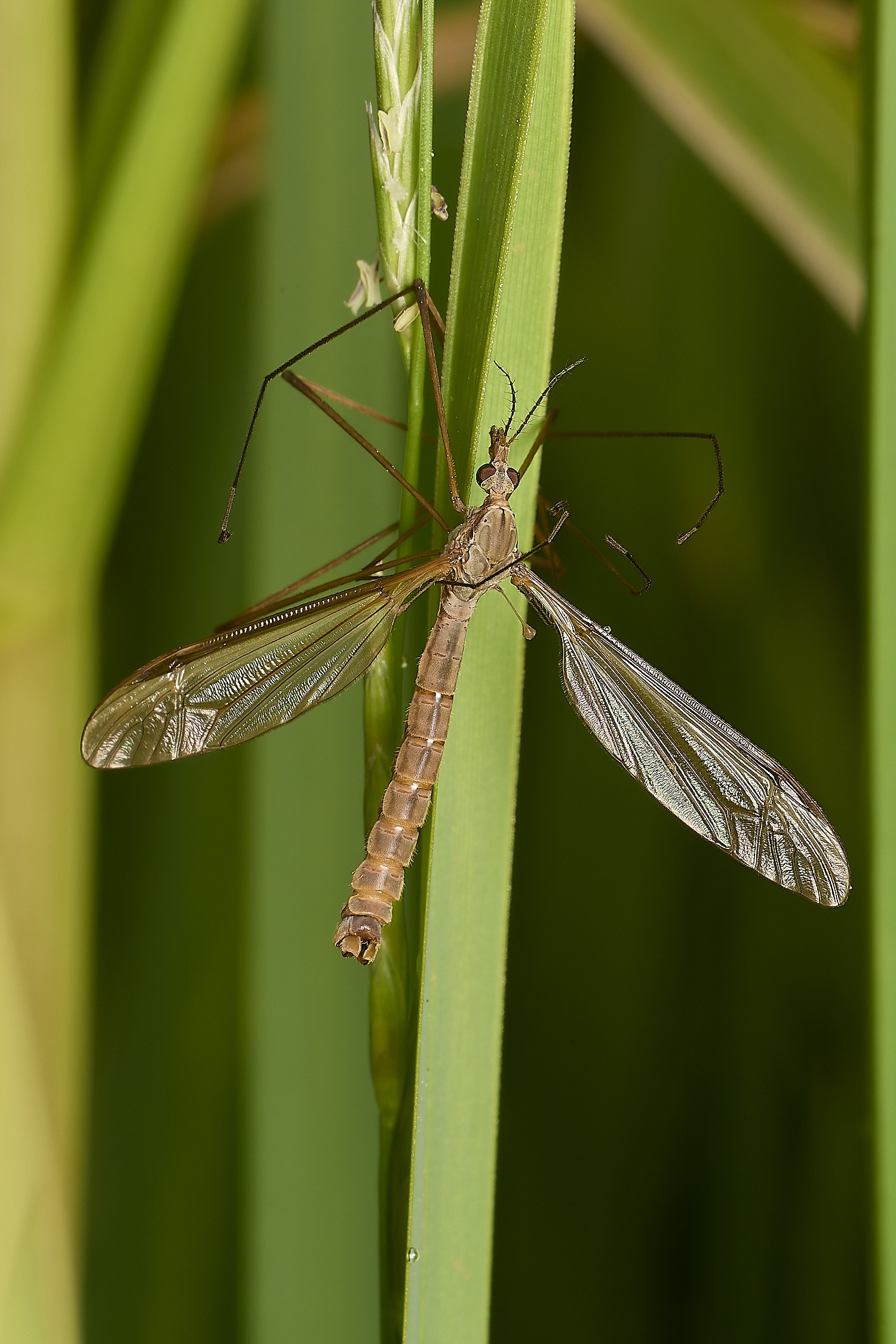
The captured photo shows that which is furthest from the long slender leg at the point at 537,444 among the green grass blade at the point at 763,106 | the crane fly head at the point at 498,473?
the green grass blade at the point at 763,106

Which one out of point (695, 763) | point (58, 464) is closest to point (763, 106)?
point (695, 763)

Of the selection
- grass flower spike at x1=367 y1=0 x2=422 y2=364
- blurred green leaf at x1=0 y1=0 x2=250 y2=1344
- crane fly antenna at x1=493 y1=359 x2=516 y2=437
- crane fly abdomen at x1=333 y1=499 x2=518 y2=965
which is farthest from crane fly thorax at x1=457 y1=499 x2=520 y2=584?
blurred green leaf at x1=0 y1=0 x2=250 y2=1344

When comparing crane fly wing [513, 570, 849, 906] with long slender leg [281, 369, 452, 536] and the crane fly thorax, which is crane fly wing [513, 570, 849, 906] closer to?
the crane fly thorax

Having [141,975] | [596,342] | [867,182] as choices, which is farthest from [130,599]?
[867,182]

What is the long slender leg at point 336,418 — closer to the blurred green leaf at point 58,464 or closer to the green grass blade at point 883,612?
the blurred green leaf at point 58,464

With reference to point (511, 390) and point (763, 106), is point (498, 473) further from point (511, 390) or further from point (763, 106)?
point (763, 106)

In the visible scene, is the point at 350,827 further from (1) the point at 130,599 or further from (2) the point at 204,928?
(1) the point at 130,599
